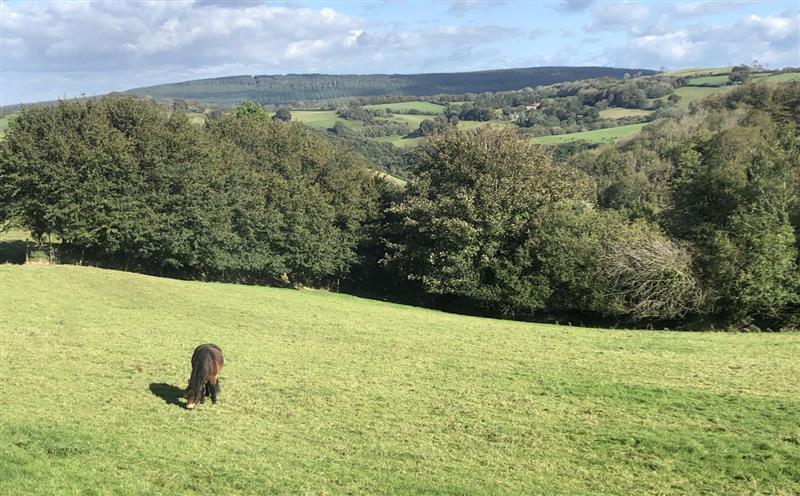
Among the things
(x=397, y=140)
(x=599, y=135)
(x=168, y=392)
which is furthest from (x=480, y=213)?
(x=397, y=140)

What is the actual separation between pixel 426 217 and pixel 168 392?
105 feet

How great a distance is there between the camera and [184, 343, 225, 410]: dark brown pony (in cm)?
1537

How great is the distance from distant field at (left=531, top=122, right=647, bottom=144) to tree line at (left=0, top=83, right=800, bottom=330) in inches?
2588

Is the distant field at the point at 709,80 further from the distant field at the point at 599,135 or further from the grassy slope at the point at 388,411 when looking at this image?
the grassy slope at the point at 388,411

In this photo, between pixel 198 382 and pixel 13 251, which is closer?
pixel 198 382

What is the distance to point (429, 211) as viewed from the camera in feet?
150

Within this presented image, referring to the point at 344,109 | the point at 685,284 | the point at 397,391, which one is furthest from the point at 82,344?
the point at 344,109

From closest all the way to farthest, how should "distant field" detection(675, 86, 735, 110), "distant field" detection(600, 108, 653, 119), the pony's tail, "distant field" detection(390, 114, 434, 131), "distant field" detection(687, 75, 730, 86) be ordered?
the pony's tail
"distant field" detection(675, 86, 735, 110)
"distant field" detection(600, 108, 653, 119)
"distant field" detection(687, 75, 730, 86)
"distant field" detection(390, 114, 434, 131)

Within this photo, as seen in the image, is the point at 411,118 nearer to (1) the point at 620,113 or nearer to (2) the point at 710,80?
(1) the point at 620,113

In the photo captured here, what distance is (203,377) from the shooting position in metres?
15.4

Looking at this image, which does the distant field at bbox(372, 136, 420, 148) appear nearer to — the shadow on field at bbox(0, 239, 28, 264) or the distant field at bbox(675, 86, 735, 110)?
the distant field at bbox(675, 86, 735, 110)

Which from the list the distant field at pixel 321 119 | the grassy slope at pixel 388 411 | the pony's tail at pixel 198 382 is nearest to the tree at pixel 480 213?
the grassy slope at pixel 388 411

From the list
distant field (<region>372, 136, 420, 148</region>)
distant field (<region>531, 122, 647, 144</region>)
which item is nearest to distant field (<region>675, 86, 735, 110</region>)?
distant field (<region>531, 122, 647, 144</region>)

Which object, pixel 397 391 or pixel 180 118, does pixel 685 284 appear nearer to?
pixel 397 391
